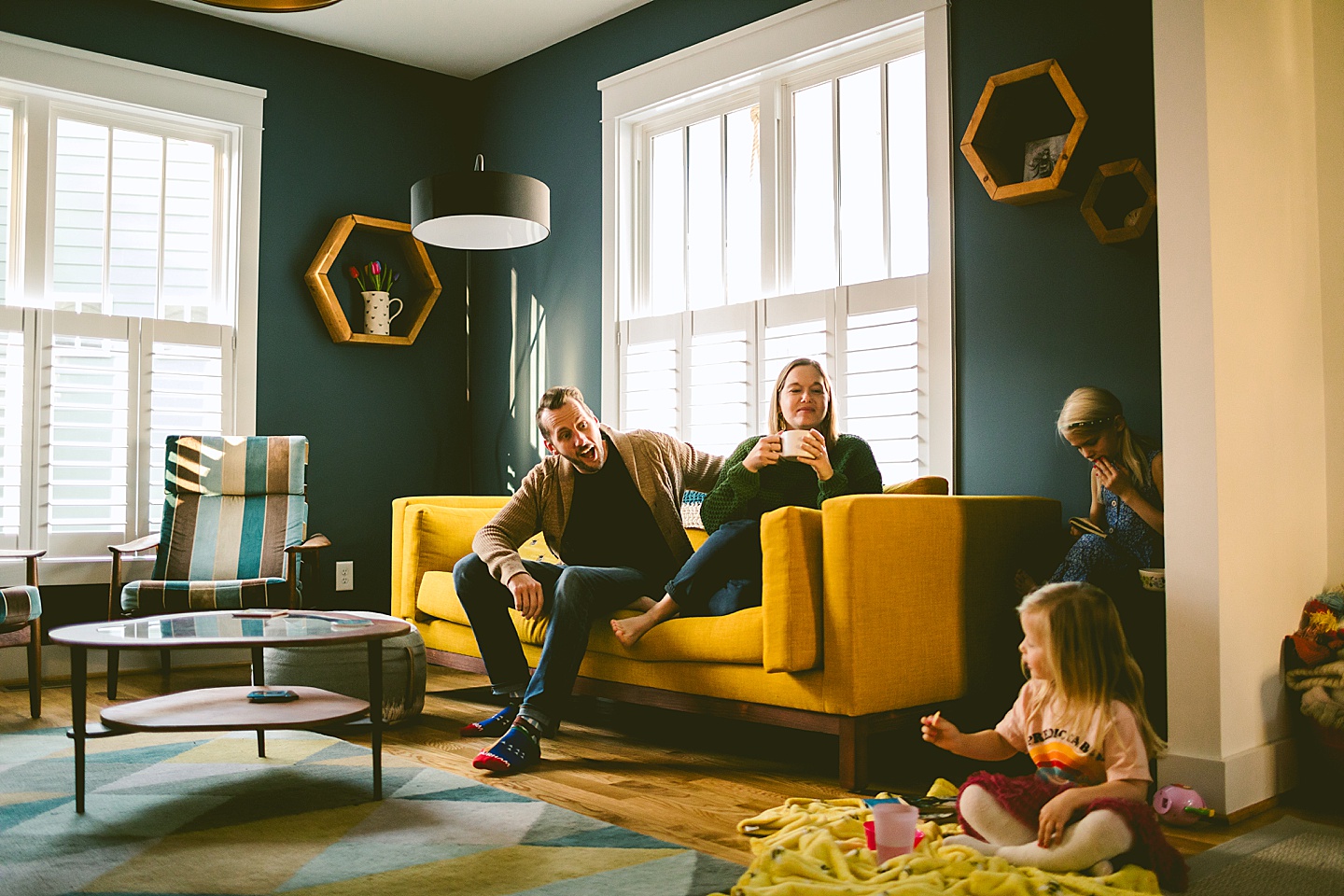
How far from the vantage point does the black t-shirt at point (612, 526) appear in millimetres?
3111

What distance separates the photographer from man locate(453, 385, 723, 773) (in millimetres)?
2984

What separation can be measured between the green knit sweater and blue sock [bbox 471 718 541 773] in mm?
749

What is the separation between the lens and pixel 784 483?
2936 mm

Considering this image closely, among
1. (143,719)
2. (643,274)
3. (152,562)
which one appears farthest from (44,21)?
(143,719)

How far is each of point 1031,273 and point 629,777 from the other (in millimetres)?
1853

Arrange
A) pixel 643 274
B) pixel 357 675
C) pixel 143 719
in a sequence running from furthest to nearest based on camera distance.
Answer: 1. pixel 643 274
2. pixel 357 675
3. pixel 143 719

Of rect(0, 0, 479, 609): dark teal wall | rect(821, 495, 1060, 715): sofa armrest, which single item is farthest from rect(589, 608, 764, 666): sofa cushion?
rect(0, 0, 479, 609): dark teal wall

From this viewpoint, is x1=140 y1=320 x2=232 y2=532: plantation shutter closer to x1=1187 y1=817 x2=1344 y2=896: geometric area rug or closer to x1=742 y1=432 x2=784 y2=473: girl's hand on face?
x1=742 y1=432 x2=784 y2=473: girl's hand on face

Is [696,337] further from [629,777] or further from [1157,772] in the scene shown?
[1157,772]

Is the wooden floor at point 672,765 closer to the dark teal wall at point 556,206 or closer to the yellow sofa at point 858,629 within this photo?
the yellow sofa at point 858,629

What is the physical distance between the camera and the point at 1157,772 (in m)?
2.31

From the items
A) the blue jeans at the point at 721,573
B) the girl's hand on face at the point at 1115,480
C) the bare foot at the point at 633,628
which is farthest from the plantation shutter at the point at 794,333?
the girl's hand on face at the point at 1115,480

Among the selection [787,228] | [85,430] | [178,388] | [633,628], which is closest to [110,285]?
[178,388]

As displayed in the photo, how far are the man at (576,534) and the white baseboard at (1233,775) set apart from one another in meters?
1.40
